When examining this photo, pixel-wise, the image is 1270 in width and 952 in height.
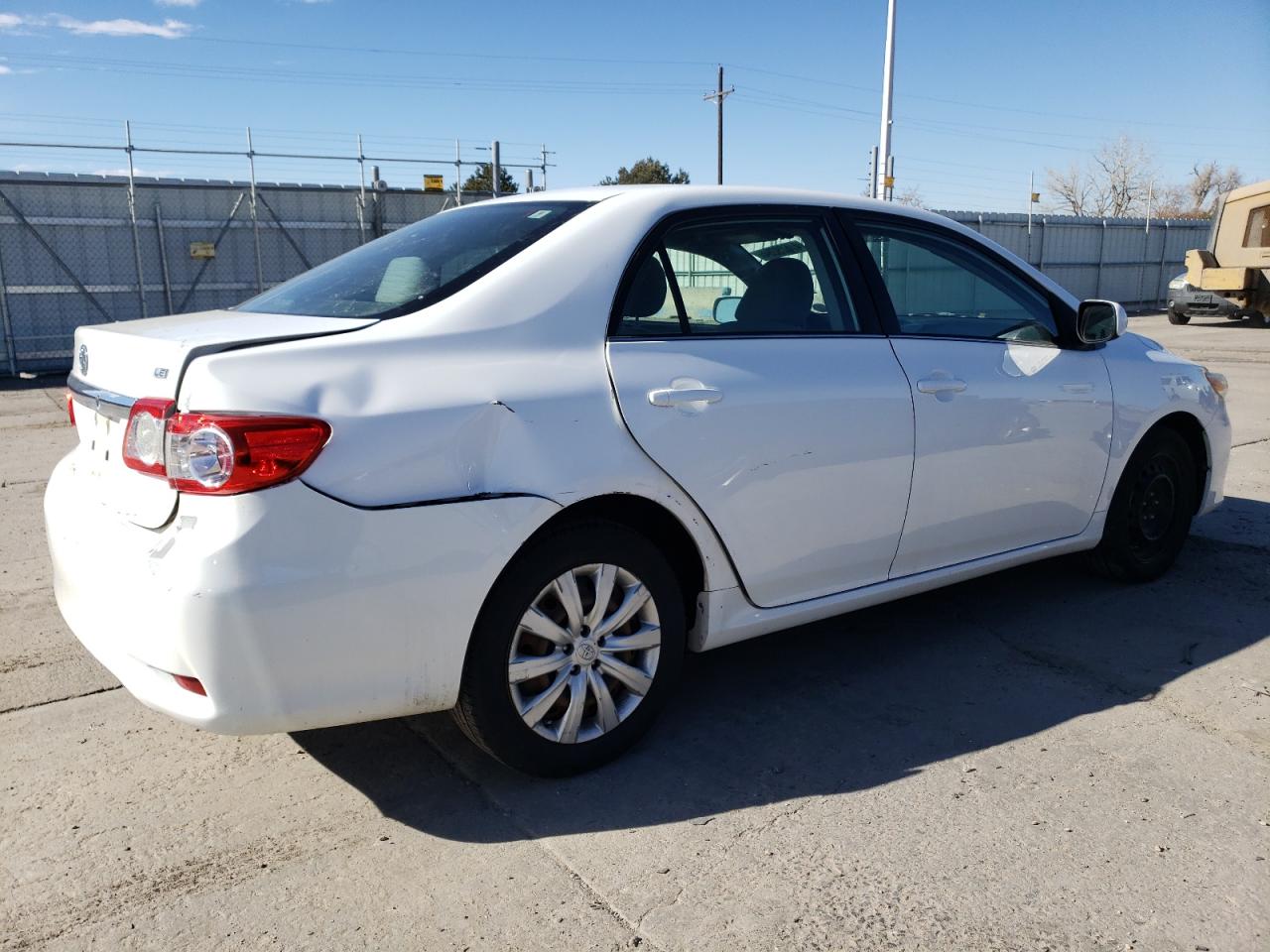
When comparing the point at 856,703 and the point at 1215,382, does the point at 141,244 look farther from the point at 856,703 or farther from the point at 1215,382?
the point at 856,703

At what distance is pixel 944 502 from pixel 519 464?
5.46 ft

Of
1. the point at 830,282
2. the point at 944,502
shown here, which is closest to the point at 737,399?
the point at 830,282

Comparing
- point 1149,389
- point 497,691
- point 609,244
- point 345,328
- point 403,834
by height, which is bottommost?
point 403,834

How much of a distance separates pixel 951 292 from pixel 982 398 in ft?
1.49

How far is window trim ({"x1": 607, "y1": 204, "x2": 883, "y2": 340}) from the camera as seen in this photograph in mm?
3057

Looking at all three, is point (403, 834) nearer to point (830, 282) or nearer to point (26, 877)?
A: point (26, 877)

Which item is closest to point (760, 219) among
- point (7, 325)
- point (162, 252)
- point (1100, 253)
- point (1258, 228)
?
point (7, 325)

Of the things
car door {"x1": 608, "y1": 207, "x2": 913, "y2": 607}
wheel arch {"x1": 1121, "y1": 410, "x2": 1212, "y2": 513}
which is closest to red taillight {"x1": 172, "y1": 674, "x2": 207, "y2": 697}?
car door {"x1": 608, "y1": 207, "x2": 913, "y2": 607}

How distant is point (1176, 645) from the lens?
4031mm

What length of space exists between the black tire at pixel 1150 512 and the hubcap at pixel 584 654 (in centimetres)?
243

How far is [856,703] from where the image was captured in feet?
11.5

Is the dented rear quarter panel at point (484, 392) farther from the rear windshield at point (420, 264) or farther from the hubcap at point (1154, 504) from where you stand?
the hubcap at point (1154, 504)

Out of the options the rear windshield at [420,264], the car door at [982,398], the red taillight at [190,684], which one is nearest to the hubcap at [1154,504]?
the car door at [982,398]

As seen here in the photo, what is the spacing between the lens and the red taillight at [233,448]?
2.38 metres
